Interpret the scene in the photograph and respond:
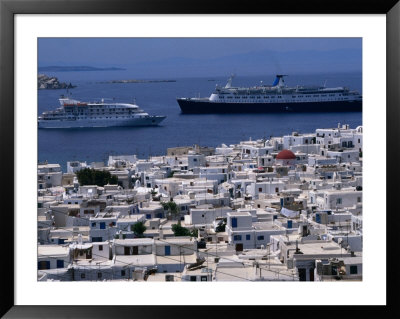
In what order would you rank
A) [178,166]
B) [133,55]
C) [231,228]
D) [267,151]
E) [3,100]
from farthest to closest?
[133,55]
[267,151]
[178,166]
[231,228]
[3,100]

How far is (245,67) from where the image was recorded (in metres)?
22.1

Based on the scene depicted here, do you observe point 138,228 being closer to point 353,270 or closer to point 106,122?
point 353,270

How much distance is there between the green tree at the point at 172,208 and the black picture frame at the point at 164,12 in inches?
225

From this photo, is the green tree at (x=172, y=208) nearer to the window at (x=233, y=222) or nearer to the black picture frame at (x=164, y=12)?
the window at (x=233, y=222)

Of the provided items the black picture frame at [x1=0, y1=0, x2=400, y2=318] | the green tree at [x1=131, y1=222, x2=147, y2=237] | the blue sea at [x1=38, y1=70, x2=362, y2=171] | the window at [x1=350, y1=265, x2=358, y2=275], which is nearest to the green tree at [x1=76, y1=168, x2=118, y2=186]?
the green tree at [x1=131, y1=222, x2=147, y2=237]

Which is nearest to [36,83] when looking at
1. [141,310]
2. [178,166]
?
[141,310]

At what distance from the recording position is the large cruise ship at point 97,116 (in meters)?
17.5

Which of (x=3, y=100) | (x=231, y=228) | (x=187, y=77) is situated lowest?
(x=231, y=228)

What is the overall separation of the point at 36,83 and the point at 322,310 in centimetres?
60

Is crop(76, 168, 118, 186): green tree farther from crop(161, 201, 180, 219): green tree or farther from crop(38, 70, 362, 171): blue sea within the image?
crop(38, 70, 362, 171): blue sea

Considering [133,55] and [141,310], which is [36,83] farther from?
[133,55]

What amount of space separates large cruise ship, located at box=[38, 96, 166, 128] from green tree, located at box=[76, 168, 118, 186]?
7896mm

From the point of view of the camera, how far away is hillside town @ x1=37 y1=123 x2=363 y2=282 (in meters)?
2.97

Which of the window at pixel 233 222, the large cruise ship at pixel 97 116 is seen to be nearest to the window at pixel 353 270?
the window at pixel 233 222
